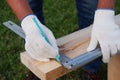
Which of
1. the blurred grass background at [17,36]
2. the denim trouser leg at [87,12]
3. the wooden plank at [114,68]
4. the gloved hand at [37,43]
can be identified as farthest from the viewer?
the blurred grass background at [17,36]

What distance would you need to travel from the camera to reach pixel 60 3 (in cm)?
365

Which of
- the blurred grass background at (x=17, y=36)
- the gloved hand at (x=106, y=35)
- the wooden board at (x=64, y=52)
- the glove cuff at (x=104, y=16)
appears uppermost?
the glove cuff at (x=104, y=16)

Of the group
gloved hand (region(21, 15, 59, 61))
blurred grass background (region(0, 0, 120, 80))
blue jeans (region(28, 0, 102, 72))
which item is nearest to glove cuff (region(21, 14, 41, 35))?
gloved hand (region(21, 15, 59, 61))

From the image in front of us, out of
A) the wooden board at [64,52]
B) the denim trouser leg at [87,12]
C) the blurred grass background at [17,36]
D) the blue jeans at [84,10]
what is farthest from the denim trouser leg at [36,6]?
the blurred grass background at [17,36]

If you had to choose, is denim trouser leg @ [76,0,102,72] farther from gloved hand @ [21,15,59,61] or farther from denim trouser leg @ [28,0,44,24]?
gloved hand @ [21,15,59,61]

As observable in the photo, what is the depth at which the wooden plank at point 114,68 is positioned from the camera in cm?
182

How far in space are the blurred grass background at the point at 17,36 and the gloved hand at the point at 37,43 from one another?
1.13 metres

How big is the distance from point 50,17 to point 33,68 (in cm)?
194

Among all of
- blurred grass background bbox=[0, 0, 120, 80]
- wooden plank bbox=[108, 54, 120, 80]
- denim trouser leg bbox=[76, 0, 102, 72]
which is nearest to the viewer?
wooden plank bbox=[108, 54, 120, 80]

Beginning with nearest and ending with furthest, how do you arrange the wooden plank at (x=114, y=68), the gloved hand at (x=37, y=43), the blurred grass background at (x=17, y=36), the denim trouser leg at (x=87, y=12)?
the gloved hand at (x=37, y=43) < the wooden plank at (x=114, y=68) < the denim trouser leg at (x=87, y=12) < the blurred grass background at (x=17, y=36)

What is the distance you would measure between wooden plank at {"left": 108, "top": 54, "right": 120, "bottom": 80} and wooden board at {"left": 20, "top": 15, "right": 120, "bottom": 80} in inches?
9.6

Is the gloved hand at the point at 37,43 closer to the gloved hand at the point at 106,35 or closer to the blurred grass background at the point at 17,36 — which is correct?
the gloved hand at the point at 106,35

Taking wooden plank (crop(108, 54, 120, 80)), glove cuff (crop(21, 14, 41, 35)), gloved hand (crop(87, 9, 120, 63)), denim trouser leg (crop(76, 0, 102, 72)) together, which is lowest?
wooden plank (crop(108, 54, 120, 80))

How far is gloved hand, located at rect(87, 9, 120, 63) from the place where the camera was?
147 centimetres
